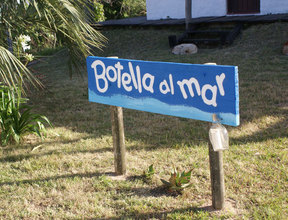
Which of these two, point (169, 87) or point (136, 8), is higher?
point (136, 8)

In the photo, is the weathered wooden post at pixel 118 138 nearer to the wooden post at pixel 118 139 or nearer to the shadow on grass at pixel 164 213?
the wooden post at pixel 118 139

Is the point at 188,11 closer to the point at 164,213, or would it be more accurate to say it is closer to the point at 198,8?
the point at 198,8

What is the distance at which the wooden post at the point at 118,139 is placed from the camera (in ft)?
11.4

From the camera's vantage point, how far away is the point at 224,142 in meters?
2.62

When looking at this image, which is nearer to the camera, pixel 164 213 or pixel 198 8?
pixel 164 213

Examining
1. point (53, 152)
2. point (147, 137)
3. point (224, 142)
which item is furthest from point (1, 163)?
point (224, 142)

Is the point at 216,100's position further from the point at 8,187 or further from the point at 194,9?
the point at 194,9

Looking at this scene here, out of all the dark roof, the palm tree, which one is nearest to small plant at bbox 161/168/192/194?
the palm tree

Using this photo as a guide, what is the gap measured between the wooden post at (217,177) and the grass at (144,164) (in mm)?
82

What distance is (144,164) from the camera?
380cm

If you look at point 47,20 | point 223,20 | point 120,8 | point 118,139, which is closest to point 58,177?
point 118,139

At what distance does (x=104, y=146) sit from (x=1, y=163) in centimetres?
111

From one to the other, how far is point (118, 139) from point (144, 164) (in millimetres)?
456

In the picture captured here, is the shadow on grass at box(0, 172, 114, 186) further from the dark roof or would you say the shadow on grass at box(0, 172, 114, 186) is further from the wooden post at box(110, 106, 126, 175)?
the dark roof
